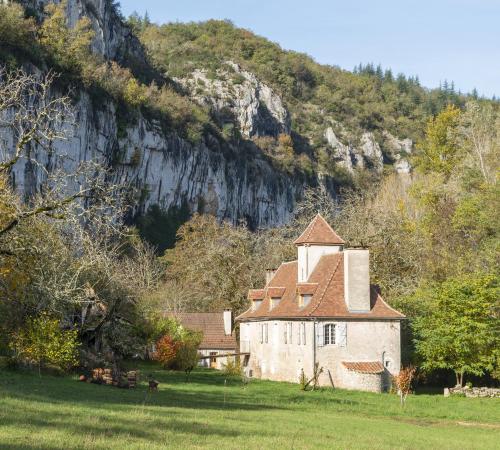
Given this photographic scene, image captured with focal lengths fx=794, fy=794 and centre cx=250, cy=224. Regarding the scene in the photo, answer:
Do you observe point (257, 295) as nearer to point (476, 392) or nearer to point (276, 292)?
point (276, 292)

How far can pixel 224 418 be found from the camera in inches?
800

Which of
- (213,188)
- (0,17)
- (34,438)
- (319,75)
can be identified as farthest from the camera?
(319,75)

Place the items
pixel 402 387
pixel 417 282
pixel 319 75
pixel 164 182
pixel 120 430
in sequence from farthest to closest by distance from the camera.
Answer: pixel 319 75 < pixel 164 182 < pixel 417 282 < pixel 402 387 < pixel 120 430

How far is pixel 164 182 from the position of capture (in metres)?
96.6

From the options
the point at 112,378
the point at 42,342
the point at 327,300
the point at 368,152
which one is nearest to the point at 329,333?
the point at 327,300

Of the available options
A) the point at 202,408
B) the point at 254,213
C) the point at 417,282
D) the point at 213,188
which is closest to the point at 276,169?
the point at 254,213

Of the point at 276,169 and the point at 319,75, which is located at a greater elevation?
the point at 319,75

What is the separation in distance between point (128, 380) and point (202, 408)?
267 inches

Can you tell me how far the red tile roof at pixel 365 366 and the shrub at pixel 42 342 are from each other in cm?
1404

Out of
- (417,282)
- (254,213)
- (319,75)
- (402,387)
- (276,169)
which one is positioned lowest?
(402,387)

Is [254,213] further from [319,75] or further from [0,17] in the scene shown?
[319,75]

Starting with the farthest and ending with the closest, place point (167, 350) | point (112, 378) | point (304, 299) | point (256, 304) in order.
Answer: point (256, 304)
point (167, 350)
point (304, 299)
point (112, 378)

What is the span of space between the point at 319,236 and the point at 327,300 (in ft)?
18.3

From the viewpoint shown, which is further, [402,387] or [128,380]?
[402,387]
